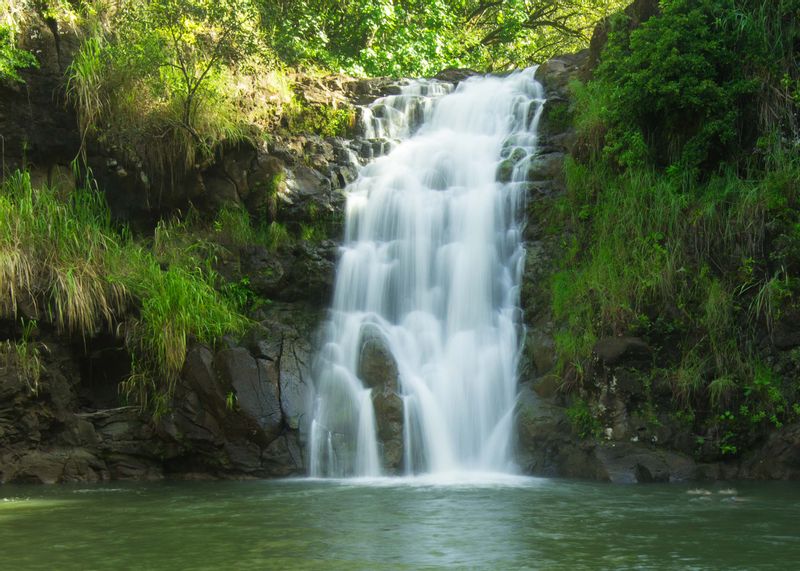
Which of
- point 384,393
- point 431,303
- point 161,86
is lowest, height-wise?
point 384,393

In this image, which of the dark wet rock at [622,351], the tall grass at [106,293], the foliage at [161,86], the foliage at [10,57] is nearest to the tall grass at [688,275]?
the dark wet rock at [622,351]

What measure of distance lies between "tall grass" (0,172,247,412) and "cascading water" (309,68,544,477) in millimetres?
1528

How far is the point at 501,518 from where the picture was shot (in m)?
6.12

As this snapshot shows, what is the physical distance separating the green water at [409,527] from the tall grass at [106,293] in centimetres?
189

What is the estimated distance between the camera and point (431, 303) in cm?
1038

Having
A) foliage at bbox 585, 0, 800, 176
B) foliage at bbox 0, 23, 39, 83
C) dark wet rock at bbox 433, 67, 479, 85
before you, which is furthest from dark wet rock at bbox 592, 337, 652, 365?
foliage at bbox 0, 23, 39, 83

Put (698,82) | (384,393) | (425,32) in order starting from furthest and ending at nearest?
(425,32) → (698,82) → (384,393)

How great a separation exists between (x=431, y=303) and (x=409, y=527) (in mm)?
4743

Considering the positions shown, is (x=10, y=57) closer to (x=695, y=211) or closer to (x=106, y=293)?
(x=106, y=293)

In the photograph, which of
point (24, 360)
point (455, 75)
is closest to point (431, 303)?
point (24, 360)

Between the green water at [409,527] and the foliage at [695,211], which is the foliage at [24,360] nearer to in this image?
the green water at [409,527]

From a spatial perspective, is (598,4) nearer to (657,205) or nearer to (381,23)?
(381,23)

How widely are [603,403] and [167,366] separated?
458cm

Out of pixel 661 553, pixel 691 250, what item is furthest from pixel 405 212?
pixel 661 553
